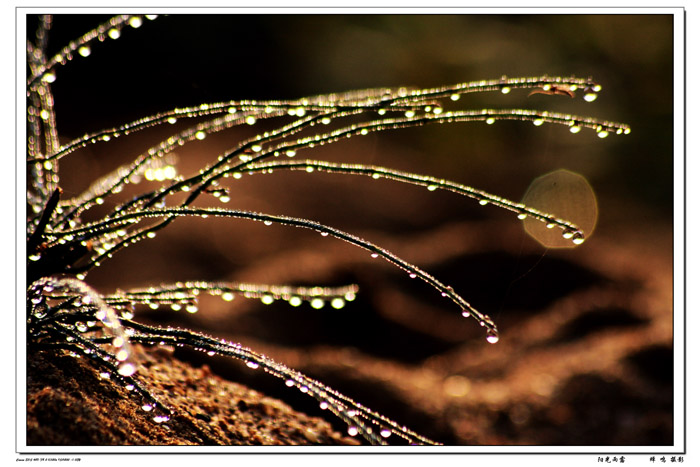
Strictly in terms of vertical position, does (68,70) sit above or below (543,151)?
below

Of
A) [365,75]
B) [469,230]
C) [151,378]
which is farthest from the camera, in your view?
[365,75]

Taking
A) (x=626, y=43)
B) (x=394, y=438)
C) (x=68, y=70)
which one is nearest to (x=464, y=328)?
(x=394, y=438)

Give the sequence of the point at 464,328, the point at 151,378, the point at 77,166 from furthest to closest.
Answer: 1. the point at 77,166
2. the point at 464,328
3. the point at 151,378
